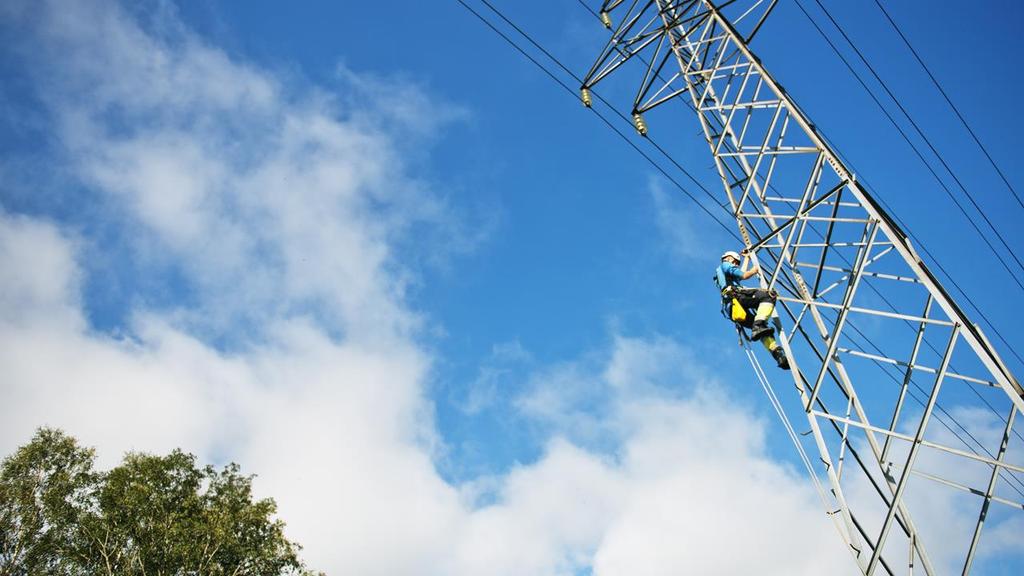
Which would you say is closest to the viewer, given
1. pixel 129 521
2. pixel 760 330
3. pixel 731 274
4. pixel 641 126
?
pixel 760 330

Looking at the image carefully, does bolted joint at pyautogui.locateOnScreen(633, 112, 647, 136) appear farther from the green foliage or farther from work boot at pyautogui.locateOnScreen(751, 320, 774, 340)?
the green foliage

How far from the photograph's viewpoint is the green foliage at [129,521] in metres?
18.1

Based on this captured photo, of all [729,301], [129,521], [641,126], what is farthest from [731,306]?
[129,521]

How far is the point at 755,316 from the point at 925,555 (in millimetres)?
2832

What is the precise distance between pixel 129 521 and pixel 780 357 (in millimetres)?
21274

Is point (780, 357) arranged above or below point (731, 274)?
below

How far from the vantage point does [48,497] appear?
61.4 feet

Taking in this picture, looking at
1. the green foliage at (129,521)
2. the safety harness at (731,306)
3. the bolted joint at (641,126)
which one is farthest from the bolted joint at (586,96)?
the green foliage at (129,521)

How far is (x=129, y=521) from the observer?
19078mm

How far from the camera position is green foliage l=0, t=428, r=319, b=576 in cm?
1808

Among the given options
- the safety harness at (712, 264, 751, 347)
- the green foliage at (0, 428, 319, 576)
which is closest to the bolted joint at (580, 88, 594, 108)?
the safety harness at (712, 264, 751, 347)

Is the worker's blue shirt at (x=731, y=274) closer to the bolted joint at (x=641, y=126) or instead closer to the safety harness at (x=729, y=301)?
the safety harness at (x=729, y=301)

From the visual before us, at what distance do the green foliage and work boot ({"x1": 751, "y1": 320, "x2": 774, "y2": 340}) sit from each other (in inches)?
766

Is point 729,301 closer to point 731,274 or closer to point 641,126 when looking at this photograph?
point 731,274
